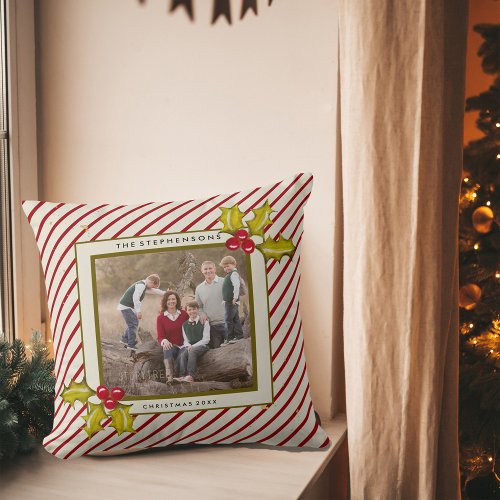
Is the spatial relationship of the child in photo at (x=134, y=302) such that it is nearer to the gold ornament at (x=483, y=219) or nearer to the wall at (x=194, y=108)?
the wall at (x=194, y=108)

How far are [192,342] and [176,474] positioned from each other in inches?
8.5

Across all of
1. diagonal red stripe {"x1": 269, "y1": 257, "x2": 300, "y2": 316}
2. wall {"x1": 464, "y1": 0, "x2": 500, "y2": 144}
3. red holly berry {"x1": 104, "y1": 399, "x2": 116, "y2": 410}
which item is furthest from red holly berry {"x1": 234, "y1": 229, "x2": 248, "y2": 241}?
wall {"x1": 464, "y1": 0, "x2": 500, "y2": 144}

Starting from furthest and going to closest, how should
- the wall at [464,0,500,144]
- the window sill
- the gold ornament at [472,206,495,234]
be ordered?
the wall at [464,0,500,144]
the gold ornament at [472,206,495,234]
the window sill

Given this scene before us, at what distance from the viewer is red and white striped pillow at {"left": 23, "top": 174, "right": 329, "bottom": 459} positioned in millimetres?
942

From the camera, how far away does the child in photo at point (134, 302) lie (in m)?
0.95

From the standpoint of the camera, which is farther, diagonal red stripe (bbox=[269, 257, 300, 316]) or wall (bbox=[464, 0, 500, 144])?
wall (bbox=[464, 0, 500, 144])

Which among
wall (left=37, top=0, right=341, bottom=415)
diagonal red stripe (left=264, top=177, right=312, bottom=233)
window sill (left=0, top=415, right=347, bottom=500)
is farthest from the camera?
wall (left=37, top=0, right=341, bottom=415)

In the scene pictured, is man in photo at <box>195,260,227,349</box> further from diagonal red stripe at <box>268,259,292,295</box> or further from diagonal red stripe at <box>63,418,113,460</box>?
diagonal red stripe at <box>63,418,113,460</box>

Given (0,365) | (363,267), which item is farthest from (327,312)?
(0,365)

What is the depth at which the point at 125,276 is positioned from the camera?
96 centimetres

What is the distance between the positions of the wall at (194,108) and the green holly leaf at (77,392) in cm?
47

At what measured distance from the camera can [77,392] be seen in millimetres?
948

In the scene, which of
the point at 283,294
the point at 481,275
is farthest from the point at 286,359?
the point at 481,275

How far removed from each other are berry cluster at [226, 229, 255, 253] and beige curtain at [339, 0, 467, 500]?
0.61 feet
